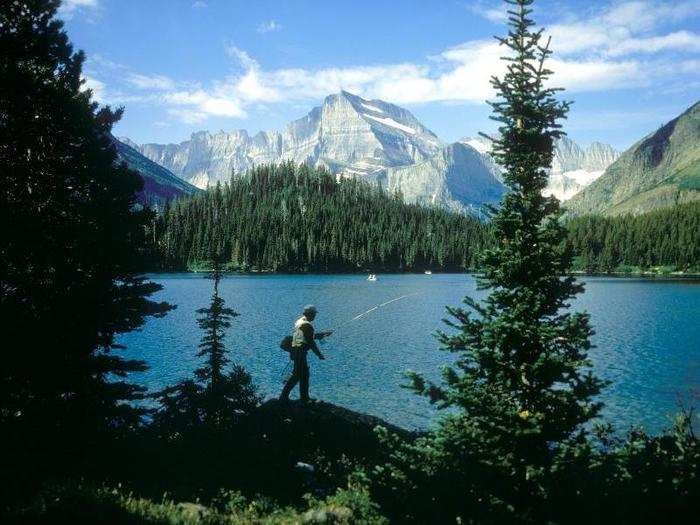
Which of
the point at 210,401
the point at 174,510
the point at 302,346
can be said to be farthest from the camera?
the point at 302,346

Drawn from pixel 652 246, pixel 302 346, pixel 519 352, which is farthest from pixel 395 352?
pixel 652 246

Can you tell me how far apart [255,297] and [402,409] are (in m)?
66.7

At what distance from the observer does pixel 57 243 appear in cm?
1197

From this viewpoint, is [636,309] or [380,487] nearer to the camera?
[380,487]

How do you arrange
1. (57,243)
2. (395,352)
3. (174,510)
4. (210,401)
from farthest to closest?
(395,352) < (210,401) < (57,243) < (174,510)

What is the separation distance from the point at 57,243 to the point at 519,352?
10.9 metres

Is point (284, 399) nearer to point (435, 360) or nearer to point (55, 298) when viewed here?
point (55, 298)

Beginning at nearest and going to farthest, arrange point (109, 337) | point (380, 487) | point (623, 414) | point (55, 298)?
point (380, 487), point (55, 298), point (109, 337), point (623, 414)

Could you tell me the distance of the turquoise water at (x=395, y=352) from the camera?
2934 cm

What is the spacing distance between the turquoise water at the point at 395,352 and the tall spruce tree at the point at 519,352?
184cm

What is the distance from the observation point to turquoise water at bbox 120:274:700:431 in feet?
96.3

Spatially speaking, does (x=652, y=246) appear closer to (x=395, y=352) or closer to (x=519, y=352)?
(x=395, y=352)

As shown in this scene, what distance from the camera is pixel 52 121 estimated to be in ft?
39.8

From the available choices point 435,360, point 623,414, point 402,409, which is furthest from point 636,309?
point 402,409
